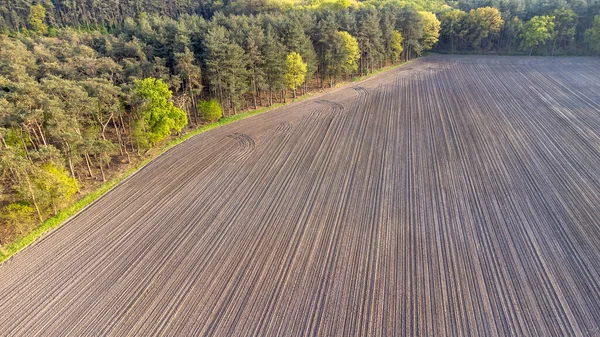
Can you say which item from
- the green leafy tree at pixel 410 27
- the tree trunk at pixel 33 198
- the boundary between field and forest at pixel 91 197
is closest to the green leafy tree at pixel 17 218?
the tree trunk at pixel 33 198

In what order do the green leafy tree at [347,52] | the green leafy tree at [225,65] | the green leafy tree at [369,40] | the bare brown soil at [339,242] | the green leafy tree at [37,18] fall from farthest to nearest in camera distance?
1. the green leafy tree at [37,18]
2. the green leafy tree at [369,40]
3. the green leafy tree at [347,52]
4. the green leafy tree at [225,65]
5. the bare brown soil at [339,242]

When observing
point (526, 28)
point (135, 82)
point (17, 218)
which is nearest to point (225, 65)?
point (135, 82)

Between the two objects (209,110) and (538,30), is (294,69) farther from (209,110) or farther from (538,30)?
(538,30)

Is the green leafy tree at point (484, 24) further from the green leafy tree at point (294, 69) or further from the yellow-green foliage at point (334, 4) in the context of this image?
the green leafy tree at point (294, 69)

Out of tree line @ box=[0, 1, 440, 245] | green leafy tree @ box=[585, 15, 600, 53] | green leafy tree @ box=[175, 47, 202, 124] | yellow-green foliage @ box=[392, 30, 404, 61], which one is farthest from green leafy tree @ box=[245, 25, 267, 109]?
green leafy tree @ box=[585, 15, 600, 53]

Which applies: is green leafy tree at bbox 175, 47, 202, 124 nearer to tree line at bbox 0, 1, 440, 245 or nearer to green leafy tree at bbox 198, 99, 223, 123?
tree line at bbox 0, 1, 440, 245

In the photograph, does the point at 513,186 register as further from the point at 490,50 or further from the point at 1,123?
the point at 490,50
